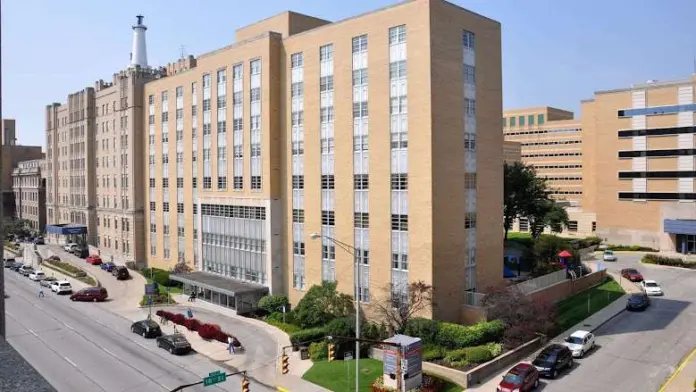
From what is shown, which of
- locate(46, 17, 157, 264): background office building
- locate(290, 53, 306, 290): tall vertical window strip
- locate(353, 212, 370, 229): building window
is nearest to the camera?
locate(353, 212, 370, 229): building window

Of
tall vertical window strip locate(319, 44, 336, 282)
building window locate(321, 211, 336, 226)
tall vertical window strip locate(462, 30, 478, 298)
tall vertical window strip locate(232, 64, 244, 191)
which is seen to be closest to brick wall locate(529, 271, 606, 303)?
tall vertical window strip locate(462, 30, 478, 298)

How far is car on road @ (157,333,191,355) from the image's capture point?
41.6 m

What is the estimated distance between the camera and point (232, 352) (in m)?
41.6

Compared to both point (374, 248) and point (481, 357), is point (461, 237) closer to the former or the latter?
point (374, 248)

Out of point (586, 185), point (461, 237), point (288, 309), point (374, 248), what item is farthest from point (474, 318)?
point (586, 185)

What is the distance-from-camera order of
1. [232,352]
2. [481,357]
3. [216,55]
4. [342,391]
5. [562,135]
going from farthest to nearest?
[562,135], [216,55], [232,352], [481,357], [342,391]

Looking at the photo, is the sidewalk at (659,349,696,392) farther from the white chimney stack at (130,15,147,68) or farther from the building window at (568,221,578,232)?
the white chimney stack at (130,15,147,68)

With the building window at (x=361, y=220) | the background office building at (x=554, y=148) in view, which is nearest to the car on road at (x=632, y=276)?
the building window at (x=361, y=220)

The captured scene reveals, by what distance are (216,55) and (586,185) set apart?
73933mm

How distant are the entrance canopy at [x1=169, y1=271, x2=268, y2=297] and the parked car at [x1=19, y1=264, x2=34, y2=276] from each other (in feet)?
104

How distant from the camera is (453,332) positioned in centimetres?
3844

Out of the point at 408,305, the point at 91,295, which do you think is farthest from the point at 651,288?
the point at 91,295

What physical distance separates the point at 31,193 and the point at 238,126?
10000 cm

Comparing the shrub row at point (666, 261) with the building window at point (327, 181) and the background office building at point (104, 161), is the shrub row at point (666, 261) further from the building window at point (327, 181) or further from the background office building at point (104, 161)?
the background office building at point (104, 161)
